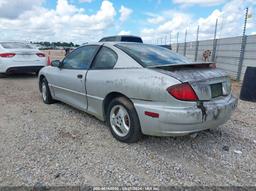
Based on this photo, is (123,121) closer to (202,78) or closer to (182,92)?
(182,92)

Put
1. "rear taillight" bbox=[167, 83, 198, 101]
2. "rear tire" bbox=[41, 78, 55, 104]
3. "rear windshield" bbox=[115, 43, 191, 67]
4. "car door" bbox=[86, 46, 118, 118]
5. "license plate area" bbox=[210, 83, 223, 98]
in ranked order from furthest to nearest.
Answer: "rear tire" bbox=[41, 78, 55, 104] → "car door" bbox=[86, 46, 118, 118] → "rear windshield" bbox=[115, 43, 191, 67] → "license plate area" bbox=[210, 83, 223, 98] → "rear taillight" bbox=[167, 83, 198, 101]

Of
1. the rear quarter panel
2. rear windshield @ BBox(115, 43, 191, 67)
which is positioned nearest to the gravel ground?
the rear quarter panel

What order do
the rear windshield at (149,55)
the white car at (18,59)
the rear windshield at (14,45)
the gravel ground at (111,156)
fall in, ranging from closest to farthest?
the gravel ground at (111,156)
the rear windshield at (149,55)
the white car at (18,59)
the rear windshield at (14,45)

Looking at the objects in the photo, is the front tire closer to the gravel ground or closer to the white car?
the gravel ground

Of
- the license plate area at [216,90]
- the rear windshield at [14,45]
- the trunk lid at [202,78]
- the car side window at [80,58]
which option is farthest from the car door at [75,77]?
the rear windshield at [14,45]

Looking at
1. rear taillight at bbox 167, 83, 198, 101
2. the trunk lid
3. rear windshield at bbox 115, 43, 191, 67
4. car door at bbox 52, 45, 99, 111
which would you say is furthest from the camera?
car door at bbox 52, 45, 99, 111

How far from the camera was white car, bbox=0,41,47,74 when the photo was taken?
9.18 meters

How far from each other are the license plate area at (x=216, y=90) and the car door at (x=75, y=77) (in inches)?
80.6

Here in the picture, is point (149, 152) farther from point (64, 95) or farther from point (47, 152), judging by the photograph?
point (64, 95)

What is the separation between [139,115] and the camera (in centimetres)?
321

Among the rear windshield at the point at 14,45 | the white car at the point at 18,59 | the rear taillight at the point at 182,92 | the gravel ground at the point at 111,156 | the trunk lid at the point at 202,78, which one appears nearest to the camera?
the gravel ground at the point at 111,156

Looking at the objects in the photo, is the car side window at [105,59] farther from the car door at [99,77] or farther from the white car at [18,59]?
the white car at [18,59]

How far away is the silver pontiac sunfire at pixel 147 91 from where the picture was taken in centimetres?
295

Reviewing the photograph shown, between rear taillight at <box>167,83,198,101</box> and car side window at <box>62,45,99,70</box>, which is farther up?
car side window at <box>62,45,99,70</box>
